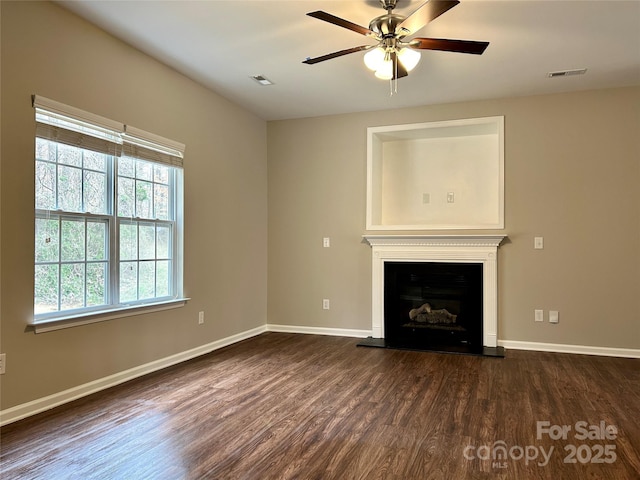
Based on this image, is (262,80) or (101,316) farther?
(262,80)

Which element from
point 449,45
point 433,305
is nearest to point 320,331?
point 433,305

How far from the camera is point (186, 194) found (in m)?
4.21

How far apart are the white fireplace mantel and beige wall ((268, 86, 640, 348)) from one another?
0.12 metres

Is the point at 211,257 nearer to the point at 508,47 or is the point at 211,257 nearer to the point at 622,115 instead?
the point at 508,47

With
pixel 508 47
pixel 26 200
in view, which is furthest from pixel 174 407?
pixel 508 47

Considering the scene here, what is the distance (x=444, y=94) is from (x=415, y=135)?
71 cm

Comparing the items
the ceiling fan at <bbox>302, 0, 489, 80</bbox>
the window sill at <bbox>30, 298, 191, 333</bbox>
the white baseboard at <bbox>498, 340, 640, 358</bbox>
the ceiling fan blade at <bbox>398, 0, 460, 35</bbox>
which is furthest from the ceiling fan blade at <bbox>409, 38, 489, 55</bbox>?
the white baseboard at <bbox>498, 340, 640, 358</bbox>

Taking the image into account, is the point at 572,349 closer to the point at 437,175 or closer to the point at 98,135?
the point at 437,175

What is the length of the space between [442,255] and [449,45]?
105 inches

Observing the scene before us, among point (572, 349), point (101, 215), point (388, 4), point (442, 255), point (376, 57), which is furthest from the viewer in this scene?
point (442, 255)

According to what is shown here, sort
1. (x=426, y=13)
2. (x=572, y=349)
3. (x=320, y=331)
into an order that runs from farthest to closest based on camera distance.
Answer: (x=320, y=331), (x=572, y=349), (x=426, y=13)

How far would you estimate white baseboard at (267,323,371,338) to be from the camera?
5.29 meters

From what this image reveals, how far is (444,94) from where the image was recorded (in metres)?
4.66

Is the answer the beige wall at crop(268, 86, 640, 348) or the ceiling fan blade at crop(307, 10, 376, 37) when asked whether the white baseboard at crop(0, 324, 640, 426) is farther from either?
the ceiling fan blade at crop(307, 10, 376, 37)
